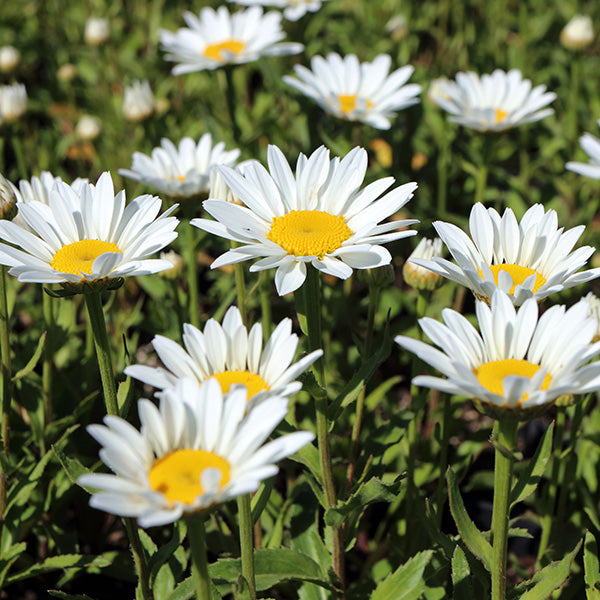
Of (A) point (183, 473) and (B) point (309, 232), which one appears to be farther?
(B) point (309, 232)

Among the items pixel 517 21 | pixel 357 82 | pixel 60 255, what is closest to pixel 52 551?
pixel 60 255

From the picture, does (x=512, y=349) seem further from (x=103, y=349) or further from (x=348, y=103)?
(x=348, y=103)

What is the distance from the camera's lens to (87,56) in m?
3.99

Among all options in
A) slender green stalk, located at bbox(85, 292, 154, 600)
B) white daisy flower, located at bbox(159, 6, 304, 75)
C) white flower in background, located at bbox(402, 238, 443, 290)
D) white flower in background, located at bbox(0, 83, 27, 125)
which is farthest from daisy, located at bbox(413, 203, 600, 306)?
white flower in background, located at bbox(0, 83, 27, 125)

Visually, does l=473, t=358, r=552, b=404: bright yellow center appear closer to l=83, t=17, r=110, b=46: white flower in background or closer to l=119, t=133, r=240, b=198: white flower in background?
l=119, t=133, r=240, b=198: white flower in background

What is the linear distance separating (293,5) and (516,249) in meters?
2.15

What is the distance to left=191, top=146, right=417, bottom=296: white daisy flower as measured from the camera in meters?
1.29

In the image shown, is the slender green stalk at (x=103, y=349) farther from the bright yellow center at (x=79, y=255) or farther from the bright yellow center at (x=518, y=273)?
the bright yellow center at (x=518, y=273)

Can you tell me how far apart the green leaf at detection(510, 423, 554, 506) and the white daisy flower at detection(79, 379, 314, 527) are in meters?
0.56

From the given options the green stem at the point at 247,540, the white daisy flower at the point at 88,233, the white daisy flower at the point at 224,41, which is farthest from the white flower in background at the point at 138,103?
the green stem at the point at 247,540

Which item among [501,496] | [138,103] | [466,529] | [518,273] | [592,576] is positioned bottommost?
[592,576]

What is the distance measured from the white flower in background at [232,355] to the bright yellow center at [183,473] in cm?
14

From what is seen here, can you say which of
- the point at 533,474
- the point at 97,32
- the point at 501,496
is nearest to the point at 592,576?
the point at 533,474

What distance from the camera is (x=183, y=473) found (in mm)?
990
